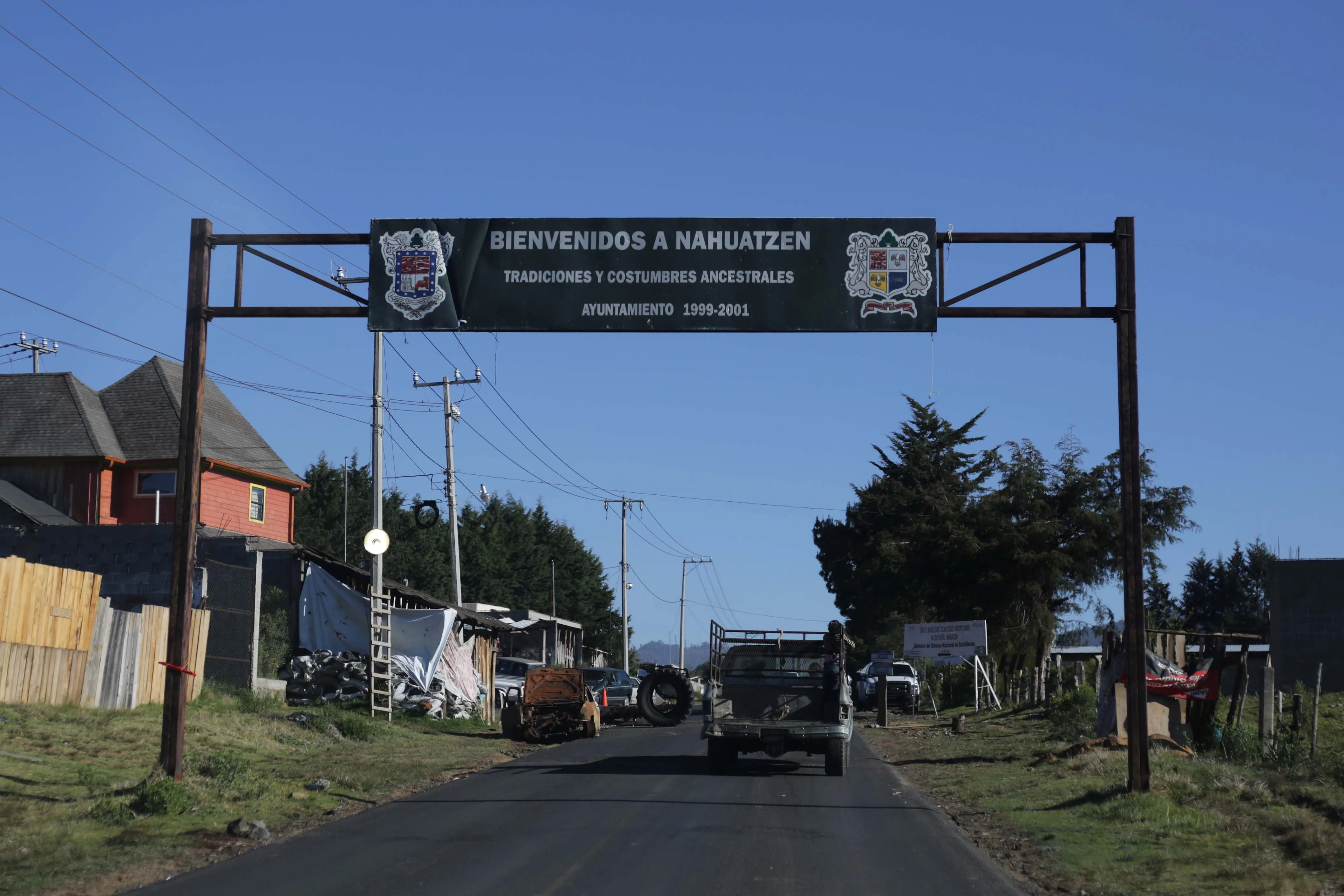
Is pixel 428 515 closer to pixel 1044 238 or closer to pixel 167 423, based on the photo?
pixel 167 423

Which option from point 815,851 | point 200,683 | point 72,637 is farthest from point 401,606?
point 815,851

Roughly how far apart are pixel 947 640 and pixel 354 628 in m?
20.3

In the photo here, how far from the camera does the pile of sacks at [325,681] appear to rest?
31422 mm

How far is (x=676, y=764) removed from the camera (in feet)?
69.0

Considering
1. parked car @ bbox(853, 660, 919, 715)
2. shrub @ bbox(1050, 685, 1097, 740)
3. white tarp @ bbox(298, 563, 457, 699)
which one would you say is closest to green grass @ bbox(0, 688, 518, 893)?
white tarp @ bbox(298, 563, 457, 699)

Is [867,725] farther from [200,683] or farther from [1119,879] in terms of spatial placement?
[1119,879]

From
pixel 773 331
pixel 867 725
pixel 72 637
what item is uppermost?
pixel 773 331

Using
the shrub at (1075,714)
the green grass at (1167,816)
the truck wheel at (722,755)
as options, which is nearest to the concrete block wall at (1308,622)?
Answer: the shrub at (1075,714)

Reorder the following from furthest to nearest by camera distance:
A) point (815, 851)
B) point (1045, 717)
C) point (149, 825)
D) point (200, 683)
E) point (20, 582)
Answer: point (1045, 717) < point (200, 683) < point (20, 582) < point (149, 825) < point (815, 851)

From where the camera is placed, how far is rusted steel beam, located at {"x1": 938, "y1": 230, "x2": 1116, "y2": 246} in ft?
51.1

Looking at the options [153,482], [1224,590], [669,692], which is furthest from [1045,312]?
[1224,590]

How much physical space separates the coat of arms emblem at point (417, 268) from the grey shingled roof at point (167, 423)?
27515mm

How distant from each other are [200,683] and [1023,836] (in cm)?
1857

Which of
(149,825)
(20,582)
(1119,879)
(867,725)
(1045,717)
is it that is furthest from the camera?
(867,725)
